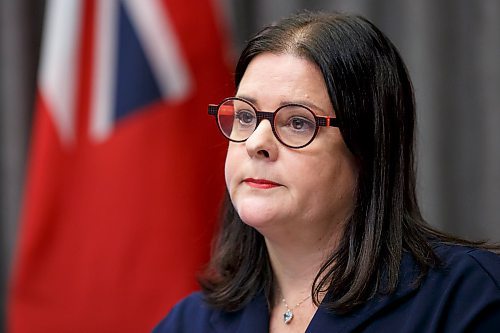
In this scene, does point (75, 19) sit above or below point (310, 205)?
above

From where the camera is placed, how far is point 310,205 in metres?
1.50

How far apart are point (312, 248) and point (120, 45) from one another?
1316 mm

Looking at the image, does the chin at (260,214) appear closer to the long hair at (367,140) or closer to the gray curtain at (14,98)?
the long hair at (367,140)

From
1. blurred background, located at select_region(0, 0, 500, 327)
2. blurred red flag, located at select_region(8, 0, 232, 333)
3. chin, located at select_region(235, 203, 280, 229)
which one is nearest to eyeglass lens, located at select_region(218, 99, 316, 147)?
chin, located at select_region(235, 203, 280, 229)

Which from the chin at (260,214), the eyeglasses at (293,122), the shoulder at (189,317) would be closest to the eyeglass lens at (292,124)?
the eyeglasses at (293,122)

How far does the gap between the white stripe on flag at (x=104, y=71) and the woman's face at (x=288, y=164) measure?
1225mm

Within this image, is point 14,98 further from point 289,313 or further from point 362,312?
point 362,312

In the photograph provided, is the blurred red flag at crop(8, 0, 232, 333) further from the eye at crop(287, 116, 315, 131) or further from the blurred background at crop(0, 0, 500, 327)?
the eye at crop(287, 116, 315, 131)

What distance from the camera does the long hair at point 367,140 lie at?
1.50 m

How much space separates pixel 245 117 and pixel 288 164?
132mm

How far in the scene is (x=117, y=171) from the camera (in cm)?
265

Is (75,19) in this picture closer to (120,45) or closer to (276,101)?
(120,45)

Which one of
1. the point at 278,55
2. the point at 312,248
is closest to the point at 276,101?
the point at 278,55

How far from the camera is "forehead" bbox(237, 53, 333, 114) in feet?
4.86
